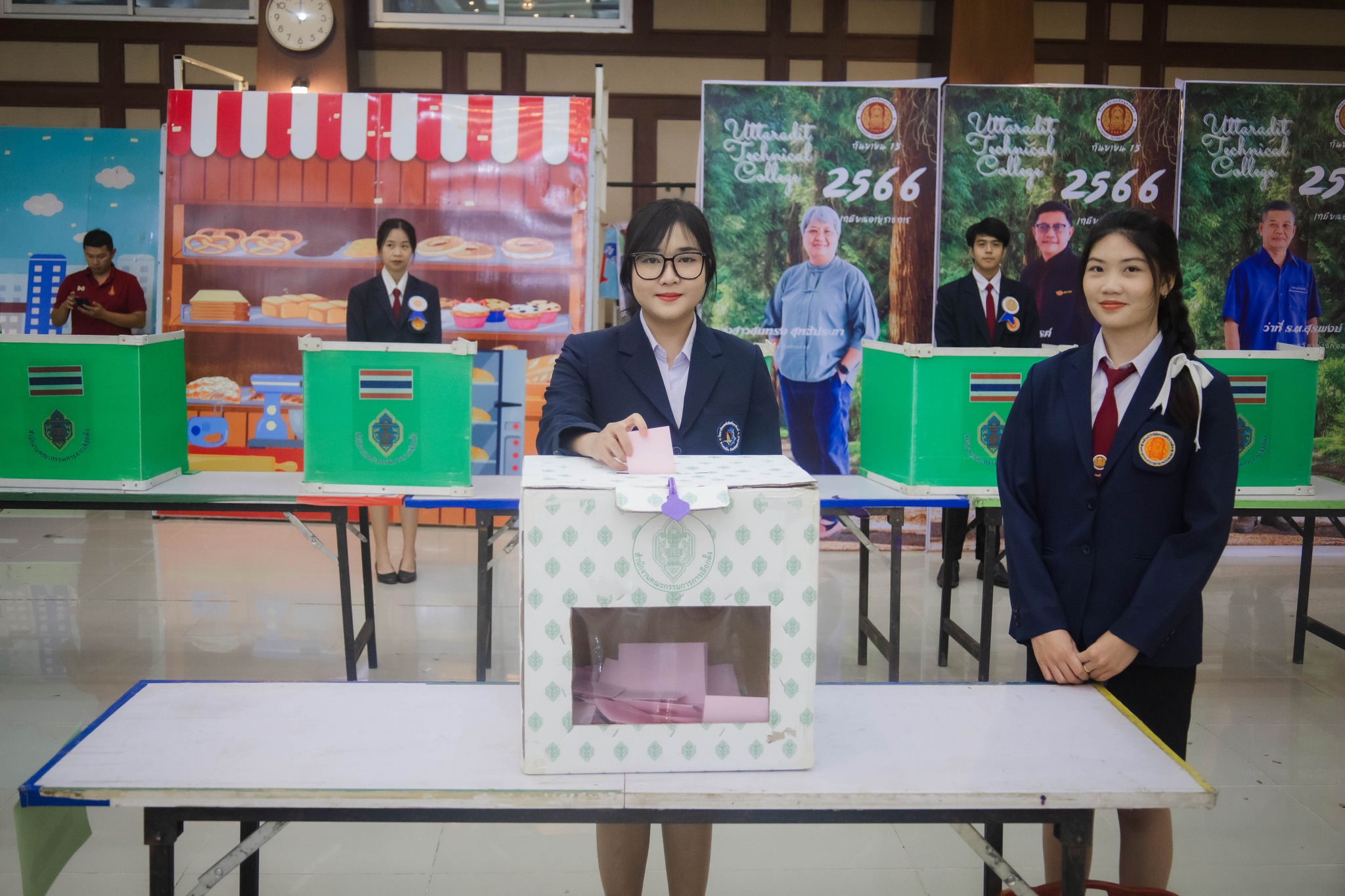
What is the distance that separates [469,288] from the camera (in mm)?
6266

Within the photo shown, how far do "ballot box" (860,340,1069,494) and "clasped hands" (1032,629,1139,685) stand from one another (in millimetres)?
1865

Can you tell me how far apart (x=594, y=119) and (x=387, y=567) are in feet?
9.71

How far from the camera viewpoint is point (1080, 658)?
5.90ft

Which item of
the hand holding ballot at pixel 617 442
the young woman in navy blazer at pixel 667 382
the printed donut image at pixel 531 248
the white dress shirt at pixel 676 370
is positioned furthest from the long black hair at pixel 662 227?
the printed donut image at pixel 531 248

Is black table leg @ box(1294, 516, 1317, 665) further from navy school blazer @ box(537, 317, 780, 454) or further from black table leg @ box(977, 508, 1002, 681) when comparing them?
navy school blazer @ box(537, 317, 780, 454)

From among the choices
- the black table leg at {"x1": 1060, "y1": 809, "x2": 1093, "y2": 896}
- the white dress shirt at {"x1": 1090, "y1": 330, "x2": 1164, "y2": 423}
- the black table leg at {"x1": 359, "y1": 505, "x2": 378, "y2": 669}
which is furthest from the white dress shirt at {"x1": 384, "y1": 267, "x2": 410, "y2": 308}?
the black table leg at {"x1": 1060, "y1": 809, "x2": 1093, "y2": 896}

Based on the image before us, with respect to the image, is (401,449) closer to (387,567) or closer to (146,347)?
(146,347)

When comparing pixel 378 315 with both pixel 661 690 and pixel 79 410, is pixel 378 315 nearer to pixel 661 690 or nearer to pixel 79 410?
pixel 79 410

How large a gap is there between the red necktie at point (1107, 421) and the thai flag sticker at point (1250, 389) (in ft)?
7.23

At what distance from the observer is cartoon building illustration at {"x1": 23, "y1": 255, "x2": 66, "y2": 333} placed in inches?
271

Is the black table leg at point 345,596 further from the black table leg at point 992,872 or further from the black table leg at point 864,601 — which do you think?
the black table leg at point 992,872

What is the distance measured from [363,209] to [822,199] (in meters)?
2.61

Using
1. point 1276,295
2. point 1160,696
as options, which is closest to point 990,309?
point 1276,295

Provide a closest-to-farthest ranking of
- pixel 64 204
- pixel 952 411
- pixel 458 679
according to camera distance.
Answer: pixel 952 411
pixel 458 679
pixel 64 204
